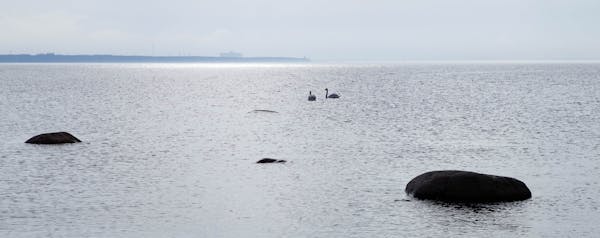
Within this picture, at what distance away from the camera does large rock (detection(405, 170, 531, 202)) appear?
29.1 meters

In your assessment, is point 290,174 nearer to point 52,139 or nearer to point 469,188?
point 469,188

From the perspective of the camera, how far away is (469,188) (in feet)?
95.9

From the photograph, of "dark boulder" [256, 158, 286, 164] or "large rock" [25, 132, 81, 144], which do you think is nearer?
"dark boulder" [256, 158, 286, 164]

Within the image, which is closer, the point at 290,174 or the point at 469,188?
the point at 469,188

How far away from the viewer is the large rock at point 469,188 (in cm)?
2909

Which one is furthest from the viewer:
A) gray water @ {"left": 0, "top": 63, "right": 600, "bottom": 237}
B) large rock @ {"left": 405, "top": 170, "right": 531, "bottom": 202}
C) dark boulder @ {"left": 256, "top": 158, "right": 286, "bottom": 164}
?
dark boulder @ {"left": 256, "top": 158, "right": 286, "bottom": 164}

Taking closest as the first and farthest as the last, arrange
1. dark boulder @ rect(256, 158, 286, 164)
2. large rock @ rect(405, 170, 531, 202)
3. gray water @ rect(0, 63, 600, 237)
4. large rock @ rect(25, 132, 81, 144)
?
gray water @ rect(0, 63, 600, 237)
large rock @ rect(405, 170, 531, 202)
dark boulder @ rect(256, 158, 286, 164)
large rock @ rect(25, 132, 81, 144)

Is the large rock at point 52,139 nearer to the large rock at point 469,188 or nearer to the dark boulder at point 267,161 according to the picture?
the dark boulder at point 267,161

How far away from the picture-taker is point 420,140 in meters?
52.9

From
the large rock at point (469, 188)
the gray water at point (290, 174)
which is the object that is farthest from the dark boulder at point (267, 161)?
the large rock at point (469, 188)

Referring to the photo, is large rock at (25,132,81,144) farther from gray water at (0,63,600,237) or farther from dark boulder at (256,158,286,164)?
dark boulder at (256,158,286,164)

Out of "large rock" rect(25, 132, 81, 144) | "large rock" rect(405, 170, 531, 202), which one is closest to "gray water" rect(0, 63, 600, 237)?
"large rock" rect(405, 170, 531, 202)

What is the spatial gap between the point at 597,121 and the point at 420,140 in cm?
2342

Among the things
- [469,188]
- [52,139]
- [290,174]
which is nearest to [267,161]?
[290,174]
